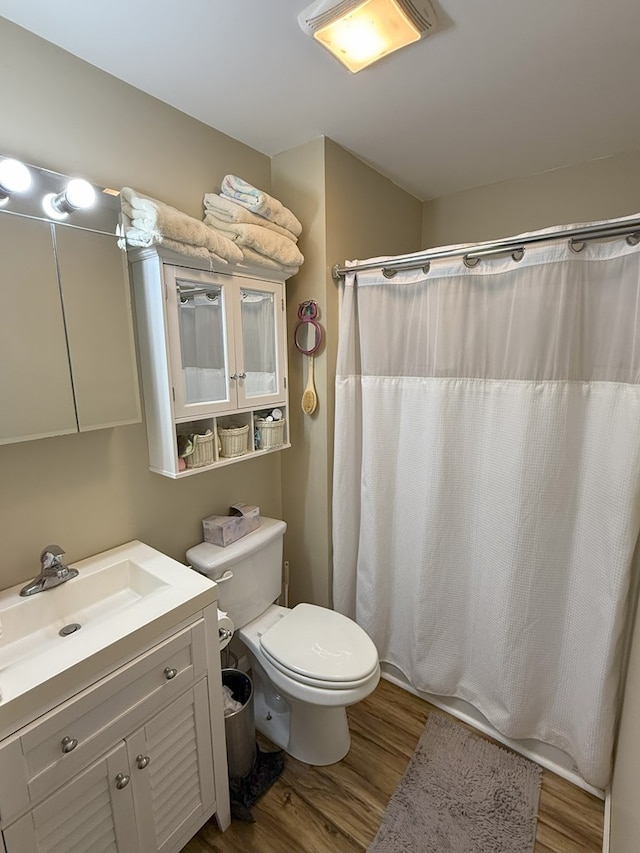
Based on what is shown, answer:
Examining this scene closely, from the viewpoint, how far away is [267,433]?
163cm

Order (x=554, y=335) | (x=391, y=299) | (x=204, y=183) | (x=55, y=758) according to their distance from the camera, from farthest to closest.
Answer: (x=391, y=299) < (x=204, y=183) < (x=554, y=335) < (x=55, y=758)

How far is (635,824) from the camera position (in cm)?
94

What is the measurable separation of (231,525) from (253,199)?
1208mm

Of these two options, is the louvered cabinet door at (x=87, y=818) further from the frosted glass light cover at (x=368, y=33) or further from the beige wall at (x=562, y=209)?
the frosted glass light cover at (x=368, y=33)

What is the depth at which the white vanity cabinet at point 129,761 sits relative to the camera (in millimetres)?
845

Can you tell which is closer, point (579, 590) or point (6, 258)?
point (6, 258)

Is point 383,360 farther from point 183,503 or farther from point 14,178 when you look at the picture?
point 14,178

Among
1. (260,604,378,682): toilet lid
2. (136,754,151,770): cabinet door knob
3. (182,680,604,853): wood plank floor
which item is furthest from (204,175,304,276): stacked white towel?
(182,680,604,853): wood plank floor

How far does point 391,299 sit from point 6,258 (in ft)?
4.06

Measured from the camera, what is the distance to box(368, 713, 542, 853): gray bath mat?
1.27m

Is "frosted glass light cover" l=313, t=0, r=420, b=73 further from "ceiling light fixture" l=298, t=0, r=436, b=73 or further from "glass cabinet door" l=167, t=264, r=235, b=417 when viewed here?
"glass cabinet door" l=167, t=264, r=235, b=417

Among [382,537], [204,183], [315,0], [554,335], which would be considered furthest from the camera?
[382,537]

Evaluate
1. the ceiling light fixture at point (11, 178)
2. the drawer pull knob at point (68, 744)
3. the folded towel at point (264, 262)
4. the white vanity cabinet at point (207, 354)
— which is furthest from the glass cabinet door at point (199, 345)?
the drawer pull knob at point (68, 744)

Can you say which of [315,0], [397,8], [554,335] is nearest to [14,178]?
[315,0]
